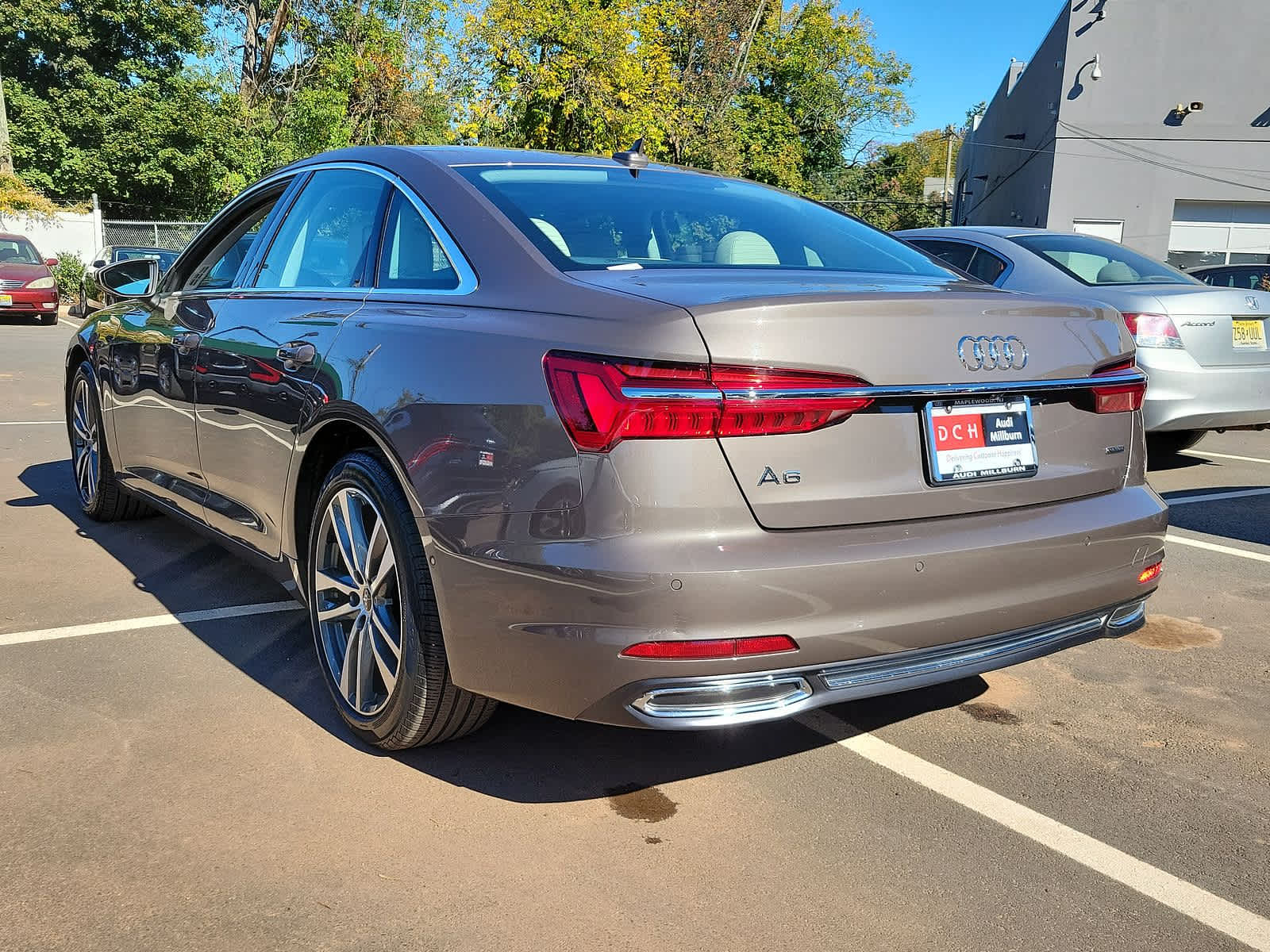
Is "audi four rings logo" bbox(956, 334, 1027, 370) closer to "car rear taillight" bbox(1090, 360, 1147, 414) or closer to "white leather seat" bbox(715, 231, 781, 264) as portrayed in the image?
"car rear taillight" bbox(1090, 360, 1147, 414)

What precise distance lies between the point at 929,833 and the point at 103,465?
4170 mm

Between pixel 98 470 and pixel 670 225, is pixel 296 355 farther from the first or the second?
pixel 98 470

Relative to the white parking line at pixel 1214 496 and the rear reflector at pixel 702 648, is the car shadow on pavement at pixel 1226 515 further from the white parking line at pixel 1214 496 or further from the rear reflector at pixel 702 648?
the rear reflector at pixel 702 648

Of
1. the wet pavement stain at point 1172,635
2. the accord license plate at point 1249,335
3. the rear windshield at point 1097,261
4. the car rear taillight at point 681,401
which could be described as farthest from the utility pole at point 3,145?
the car rear taillight at point 681,401

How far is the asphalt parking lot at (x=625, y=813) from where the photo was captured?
2303 mm

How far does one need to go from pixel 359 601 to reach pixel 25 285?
19924 millimetres

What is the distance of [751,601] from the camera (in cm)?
232

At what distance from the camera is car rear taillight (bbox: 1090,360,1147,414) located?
9.41 feet

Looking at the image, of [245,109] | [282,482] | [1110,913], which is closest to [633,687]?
[1110,913]

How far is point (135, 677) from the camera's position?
357 cm

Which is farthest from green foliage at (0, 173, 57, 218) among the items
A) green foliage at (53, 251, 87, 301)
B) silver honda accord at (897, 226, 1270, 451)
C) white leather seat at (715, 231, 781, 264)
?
white leather seat at (715, 231, 781, 264)

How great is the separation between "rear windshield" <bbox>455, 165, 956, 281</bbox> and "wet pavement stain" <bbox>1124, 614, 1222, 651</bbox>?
1683mm

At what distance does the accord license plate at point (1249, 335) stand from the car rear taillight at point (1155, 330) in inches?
15.4

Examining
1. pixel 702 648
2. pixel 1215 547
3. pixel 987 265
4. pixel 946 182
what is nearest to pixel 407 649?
pixel 702 648
